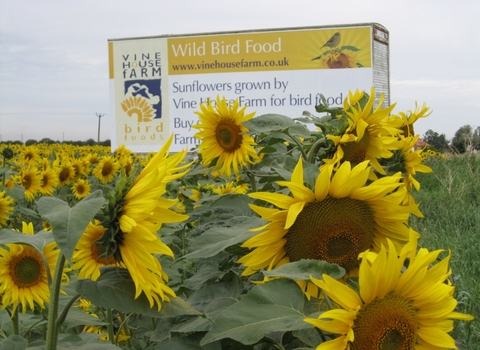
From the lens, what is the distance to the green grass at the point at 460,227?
294cm

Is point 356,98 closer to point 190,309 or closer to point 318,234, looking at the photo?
point 318,234

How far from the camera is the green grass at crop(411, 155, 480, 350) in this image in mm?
2941

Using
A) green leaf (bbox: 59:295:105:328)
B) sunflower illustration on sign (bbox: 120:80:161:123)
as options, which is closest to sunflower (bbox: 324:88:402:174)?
green leaf (bbox: 59:295:105:328)

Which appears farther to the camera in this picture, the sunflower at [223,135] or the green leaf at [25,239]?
the sunflower at [223,135]

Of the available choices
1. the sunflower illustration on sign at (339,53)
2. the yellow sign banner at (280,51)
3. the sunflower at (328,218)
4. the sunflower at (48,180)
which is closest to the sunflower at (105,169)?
the sunflower at (48,180)

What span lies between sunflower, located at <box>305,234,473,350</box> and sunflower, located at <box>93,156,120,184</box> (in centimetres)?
427

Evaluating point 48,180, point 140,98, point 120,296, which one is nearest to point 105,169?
point 48,180

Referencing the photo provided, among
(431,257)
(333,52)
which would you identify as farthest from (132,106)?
(431,257)

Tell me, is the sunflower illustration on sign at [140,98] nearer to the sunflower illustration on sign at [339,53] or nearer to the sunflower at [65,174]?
the sunflower illustration on sign at [339,53]

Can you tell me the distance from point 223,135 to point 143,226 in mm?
1170

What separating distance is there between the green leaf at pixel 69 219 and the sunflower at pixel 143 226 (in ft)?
0.16

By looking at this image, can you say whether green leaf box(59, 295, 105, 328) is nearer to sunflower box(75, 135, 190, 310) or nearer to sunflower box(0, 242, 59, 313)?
sunflower box(0, 242, 59, 313)

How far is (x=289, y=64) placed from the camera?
9578mm

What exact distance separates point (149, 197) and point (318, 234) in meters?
0.27
